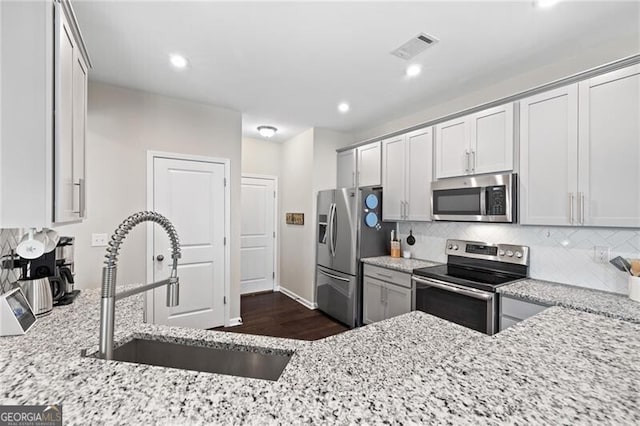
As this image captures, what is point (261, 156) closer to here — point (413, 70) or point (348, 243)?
point (348, 243)

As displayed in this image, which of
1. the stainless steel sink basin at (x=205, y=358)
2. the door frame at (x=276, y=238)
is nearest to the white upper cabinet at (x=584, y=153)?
the stainless steel sink basin at (x=205, y=358)

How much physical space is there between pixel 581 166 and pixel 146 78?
12.4 ft

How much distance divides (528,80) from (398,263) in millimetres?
2141

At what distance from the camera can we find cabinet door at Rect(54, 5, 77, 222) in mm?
1171

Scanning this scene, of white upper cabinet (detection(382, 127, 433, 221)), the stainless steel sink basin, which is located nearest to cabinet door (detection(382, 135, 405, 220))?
white upper cabinet (detection(382, 127, 433, 221))

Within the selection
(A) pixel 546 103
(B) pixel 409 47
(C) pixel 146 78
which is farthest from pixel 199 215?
(A) pixel 546 103

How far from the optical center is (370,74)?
2.61 meters

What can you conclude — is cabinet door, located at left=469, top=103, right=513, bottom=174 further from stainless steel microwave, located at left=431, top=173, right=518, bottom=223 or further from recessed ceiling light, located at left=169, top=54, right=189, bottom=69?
recessed ceiling light, located at left=169, top=54, right=189, bottom=69

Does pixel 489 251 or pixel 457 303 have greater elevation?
pixel 489 251

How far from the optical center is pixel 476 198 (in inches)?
102

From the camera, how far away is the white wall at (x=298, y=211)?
433 cm

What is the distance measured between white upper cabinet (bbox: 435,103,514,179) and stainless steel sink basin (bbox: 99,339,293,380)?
242cm

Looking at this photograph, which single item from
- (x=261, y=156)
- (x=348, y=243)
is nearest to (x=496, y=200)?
(x=348, y=243)

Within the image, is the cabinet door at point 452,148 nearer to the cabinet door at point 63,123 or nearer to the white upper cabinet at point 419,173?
the white upper cabinet at point 419,173
